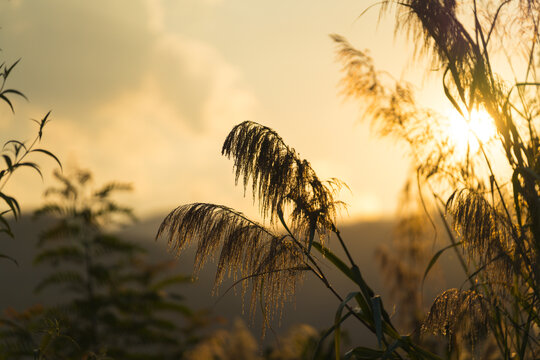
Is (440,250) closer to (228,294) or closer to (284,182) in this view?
(284,182)

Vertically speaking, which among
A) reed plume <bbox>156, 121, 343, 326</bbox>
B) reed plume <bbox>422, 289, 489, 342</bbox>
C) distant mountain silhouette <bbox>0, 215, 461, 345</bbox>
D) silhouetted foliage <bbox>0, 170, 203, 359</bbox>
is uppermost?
distant mountain silhouette <bbox>0, 215, 461, 345</bbox>

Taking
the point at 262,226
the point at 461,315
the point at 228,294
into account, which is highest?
the point at 228,294

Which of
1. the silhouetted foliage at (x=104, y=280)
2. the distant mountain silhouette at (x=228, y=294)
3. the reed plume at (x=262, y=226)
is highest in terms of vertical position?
the distant mountain silhouette at (x=228, y=294)

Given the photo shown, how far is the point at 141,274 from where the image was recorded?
27.6 feet

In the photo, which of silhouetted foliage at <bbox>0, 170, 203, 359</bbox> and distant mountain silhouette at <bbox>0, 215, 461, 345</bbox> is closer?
silhouetted foliage at <bbox>0, 170, 203, 359</bbox>

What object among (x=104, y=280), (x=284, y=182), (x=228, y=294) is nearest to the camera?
(x=284, y=182)

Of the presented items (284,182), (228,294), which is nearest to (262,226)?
(284,182)

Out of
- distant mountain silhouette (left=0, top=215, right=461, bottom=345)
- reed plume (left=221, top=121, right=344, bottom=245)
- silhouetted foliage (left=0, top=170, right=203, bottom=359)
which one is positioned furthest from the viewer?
distant mountain silhouette (left=0, top=215, right=461, bottom=345)

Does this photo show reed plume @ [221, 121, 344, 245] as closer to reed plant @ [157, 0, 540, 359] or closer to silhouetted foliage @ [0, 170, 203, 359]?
reed plant @ [157, 0, 540, 359]

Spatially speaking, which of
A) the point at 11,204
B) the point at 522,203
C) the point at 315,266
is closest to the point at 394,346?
the point at 315,266

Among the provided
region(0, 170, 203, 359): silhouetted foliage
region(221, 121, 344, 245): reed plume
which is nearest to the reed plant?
region(221, 121, 344, 245): reed plume

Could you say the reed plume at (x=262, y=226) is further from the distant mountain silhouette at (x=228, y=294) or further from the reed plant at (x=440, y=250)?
the distant mountain silhouette at (x=228, y=294)

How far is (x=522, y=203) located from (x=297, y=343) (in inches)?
120

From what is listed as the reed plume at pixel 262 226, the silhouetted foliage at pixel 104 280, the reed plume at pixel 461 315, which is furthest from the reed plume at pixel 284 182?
the silhouetted foliage at pixel 104 280
